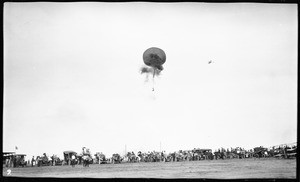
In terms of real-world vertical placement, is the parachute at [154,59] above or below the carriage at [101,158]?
above

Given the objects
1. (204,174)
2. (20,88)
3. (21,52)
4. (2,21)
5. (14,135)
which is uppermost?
(2,21)

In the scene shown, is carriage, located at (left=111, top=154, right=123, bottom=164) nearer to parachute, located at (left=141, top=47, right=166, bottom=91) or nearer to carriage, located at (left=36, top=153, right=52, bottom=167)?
carriage, located at (left=36, top=153, right=52, bottom=167)

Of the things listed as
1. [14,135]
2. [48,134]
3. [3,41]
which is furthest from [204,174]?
[3,41]

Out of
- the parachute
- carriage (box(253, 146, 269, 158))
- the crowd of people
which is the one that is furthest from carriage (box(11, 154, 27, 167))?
carriage (box(253, 146, 269, 158))

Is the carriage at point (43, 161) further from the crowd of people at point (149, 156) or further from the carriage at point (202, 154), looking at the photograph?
the carriage at point (202, 154)

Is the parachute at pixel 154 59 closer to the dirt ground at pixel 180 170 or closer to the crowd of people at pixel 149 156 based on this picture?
the crowd of people at pixel 149 156

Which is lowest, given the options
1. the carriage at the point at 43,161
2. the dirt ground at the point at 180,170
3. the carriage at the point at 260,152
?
the dirt ground at the point at 180,170

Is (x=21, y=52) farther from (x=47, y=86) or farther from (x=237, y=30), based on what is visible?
(x=237, y=30)

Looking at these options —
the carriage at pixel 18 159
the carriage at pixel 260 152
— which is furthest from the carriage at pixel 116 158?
the carriage at pixel 260 152
